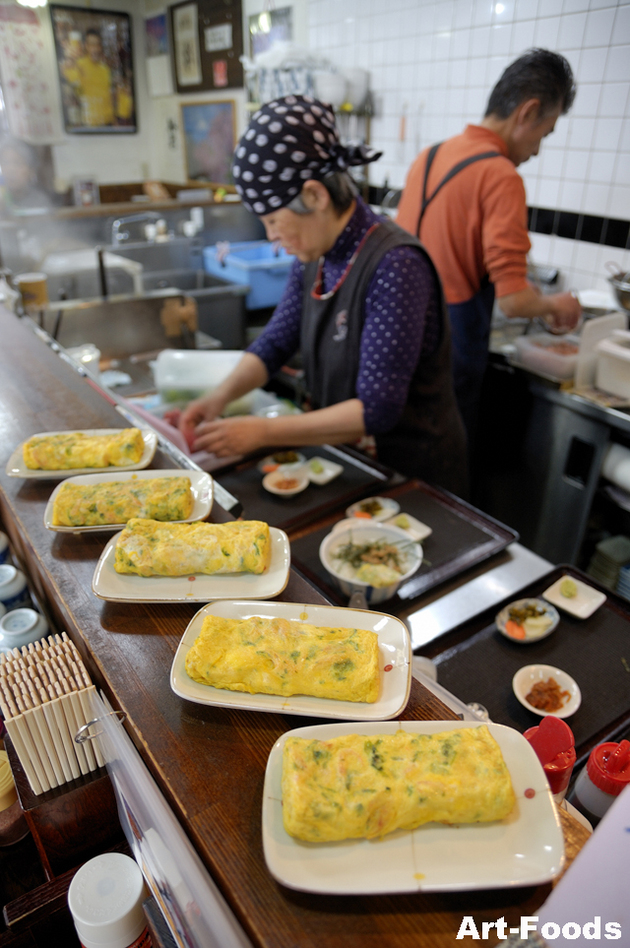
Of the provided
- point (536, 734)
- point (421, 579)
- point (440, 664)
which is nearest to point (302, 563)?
point (421, 579)

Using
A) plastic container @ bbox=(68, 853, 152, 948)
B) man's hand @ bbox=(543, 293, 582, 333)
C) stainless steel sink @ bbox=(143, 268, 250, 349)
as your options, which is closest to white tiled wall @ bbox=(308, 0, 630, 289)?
man's hand @ bbox=(543, 293, 582, 333)

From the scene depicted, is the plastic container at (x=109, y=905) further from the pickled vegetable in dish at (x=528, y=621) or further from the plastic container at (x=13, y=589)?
the pickled vegetable in dish at (x=528, y=621)

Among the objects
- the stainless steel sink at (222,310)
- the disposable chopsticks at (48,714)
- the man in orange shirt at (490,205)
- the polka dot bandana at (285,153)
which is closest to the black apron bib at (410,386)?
the polka dot bandana at (285,153)

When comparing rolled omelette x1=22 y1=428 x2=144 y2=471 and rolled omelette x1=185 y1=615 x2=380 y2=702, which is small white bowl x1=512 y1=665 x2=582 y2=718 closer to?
rolled omelette x1=185 y1=615 x2=380 y2=702

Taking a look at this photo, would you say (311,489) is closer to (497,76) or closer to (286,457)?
(286,457)

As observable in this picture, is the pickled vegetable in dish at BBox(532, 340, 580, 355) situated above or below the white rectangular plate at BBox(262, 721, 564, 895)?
below

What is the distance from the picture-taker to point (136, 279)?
4797 mm

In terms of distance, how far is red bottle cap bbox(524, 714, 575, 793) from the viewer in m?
0.97

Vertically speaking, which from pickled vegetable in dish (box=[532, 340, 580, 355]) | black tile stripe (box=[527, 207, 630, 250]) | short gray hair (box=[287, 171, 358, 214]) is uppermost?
short gray hair (box=[287, 171, 358, 214])

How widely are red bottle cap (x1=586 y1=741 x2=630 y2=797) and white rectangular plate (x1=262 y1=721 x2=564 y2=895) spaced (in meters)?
0.38

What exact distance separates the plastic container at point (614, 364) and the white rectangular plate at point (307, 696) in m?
2.48

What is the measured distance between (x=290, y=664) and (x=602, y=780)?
598mm

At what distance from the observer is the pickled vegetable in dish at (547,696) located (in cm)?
135

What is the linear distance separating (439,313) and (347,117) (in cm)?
392
